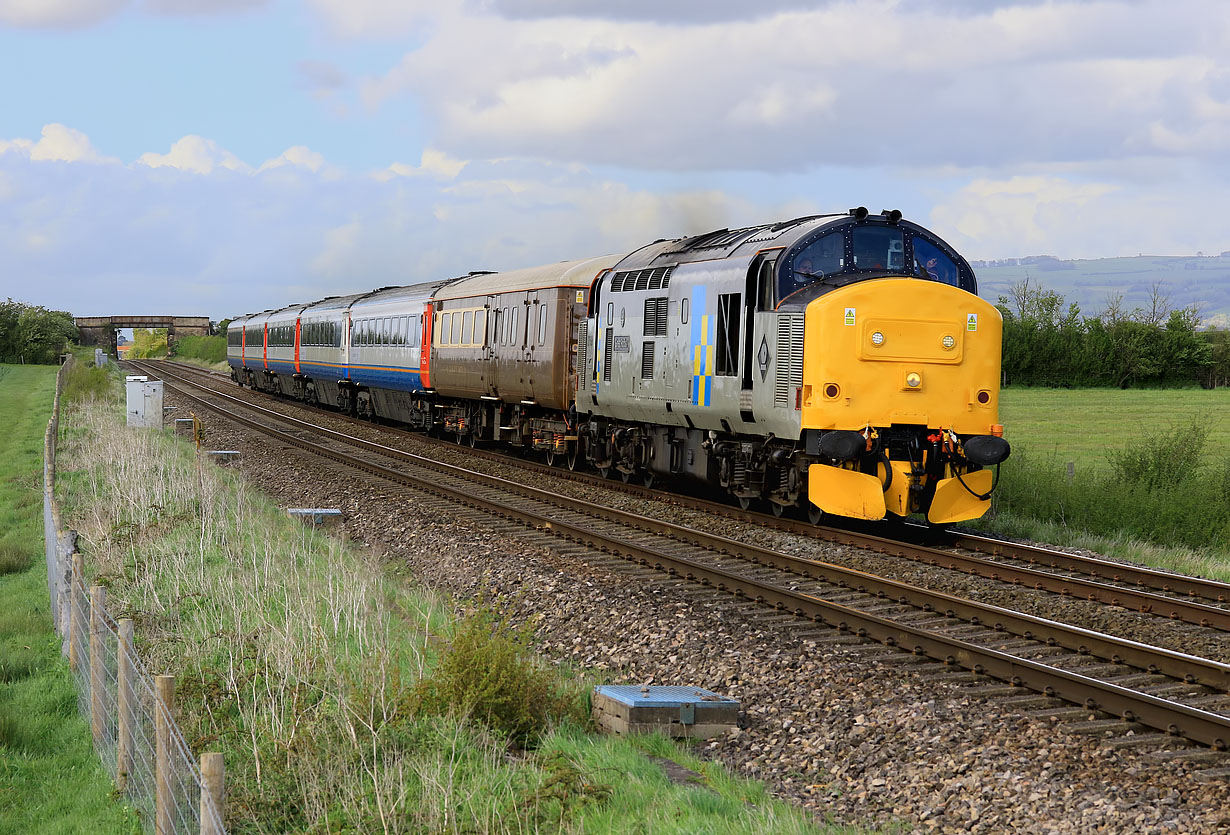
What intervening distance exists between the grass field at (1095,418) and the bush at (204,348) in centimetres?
6598

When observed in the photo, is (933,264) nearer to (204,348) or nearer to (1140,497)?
(1140,497)

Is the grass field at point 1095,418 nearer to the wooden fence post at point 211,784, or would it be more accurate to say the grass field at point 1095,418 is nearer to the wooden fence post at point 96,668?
the wooden fence post at point 96,668

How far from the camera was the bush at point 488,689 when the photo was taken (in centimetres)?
734

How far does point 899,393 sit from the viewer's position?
13664mm

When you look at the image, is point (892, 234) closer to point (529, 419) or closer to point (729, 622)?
point (729, 622)

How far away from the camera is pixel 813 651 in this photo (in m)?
9.11

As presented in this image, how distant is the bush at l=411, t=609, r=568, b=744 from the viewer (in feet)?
24.1

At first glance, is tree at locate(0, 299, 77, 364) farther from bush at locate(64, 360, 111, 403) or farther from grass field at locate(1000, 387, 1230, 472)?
grass field at locate(1000, 387, 1230, 472)

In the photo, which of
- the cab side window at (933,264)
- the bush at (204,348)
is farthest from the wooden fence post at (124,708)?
the bush at (204,348)

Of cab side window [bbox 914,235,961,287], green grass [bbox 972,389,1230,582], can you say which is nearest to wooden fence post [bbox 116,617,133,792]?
cab side window [bbox 914,235,961,287]

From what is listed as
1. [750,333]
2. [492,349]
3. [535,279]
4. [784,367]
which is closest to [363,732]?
[784,367]

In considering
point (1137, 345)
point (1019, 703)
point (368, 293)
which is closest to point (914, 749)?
point (1019, 703)

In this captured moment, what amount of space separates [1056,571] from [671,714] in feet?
21.8

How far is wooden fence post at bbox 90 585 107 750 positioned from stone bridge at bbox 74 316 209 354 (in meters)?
125
